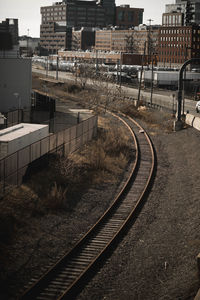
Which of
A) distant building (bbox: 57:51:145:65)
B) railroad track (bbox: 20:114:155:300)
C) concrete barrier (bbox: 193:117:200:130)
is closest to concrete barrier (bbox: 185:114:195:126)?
concrete barrier (bbox: 193:117:200:130)

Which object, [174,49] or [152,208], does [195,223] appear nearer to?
[152,208]

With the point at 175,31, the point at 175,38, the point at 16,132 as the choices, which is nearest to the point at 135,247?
the point at 16,132

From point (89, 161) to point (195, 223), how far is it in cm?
1126

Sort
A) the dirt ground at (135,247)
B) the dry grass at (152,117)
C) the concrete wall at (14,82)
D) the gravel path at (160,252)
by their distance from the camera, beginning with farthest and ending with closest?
the concrete wall at (14,82) < the dry grass at (152,117) < the dirt ground at (135,247) < the gravel path at (160,252)

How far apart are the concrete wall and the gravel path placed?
985 inches

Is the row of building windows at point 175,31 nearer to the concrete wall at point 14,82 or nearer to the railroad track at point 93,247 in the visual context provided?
the concrete wall at point 14,82

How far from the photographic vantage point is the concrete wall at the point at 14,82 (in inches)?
1857

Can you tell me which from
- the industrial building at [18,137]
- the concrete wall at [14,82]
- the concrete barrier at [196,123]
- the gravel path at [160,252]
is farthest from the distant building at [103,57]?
the gravel path at [160,252]

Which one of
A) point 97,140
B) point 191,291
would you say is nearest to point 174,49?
point 97,140

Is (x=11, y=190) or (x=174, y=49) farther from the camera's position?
(x=174, y=49)

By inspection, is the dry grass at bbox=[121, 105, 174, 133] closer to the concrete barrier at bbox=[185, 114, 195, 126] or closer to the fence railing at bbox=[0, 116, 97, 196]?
the concrete barrier at bbox=[185, 114, 195, 126]

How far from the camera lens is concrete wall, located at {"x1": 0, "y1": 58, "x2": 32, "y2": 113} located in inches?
1857

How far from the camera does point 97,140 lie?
116ft

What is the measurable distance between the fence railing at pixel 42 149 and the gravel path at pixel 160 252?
641 centimetres
